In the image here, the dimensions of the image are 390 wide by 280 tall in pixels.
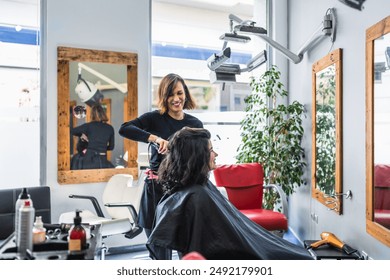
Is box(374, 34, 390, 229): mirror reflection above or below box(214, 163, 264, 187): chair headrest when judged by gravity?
above

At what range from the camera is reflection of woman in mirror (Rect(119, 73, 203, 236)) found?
6.78ft

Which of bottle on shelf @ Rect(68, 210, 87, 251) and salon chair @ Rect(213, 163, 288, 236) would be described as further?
salon chair @ Rect(213, 163, 288, 236)

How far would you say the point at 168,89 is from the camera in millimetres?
2105

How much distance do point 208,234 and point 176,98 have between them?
884 millimetres

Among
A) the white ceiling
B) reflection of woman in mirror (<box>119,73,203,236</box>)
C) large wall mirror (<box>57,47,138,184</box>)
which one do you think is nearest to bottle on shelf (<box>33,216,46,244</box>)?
reflection of woman in mirror (<box>119,73,203,236</box>)

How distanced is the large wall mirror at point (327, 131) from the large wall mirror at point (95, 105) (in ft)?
4.61

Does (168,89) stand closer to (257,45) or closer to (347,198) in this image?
(347,198)

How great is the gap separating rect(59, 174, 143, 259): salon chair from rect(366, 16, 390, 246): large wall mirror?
143 centimetres

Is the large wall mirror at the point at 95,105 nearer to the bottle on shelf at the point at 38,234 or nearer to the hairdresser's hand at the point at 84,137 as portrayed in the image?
the hairdresser's hand at the point at 84,137

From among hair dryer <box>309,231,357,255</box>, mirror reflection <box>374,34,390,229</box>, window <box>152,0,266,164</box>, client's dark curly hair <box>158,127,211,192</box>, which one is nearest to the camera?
client's dark curly hair <box>158,127,211,192</box>

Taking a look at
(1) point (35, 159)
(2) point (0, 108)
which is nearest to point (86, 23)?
(2) point (0, 108)

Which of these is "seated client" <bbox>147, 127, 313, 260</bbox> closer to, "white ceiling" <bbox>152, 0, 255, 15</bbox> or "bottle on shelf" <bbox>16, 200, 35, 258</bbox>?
"bottle on shelf" <bbox>16, 200, 35, 258</bbox>

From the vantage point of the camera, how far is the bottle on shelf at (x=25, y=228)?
1.10 meters
